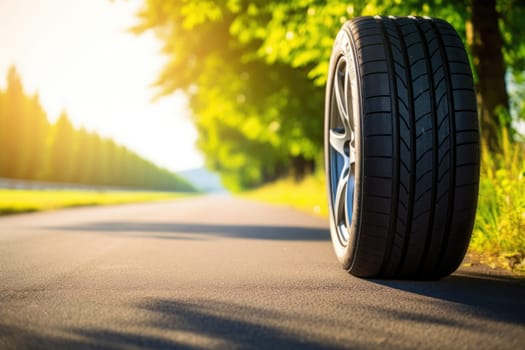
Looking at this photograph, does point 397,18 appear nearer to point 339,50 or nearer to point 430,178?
point 339,50

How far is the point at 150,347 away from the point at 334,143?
2.84m

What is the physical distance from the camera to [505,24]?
7.54 metres

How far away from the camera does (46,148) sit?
49688mm

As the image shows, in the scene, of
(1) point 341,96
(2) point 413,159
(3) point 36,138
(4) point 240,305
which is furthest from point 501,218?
(3) point 36,138

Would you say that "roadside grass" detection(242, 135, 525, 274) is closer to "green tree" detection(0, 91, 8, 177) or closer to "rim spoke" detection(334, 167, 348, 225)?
"rim spoke" detection(334, 167, 348, 225)

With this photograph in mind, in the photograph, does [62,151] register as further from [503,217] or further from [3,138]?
[503,217]

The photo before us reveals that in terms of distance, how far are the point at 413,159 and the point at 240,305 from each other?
1.32 metres

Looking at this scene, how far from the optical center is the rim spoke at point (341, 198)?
13.9ft

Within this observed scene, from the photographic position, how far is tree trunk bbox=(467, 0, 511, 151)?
672 centimetres

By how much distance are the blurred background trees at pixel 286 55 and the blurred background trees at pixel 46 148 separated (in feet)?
94.3

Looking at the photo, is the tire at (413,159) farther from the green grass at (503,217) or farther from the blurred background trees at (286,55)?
the blurred background trees at (286,55)

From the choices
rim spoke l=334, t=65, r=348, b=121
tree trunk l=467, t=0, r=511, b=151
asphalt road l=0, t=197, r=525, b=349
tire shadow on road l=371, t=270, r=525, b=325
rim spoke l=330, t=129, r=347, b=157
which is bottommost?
asphalt road l=0, t=197, r=525, b=349

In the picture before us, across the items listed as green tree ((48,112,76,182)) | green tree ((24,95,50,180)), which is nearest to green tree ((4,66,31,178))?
green tree ((24,95,50,180))

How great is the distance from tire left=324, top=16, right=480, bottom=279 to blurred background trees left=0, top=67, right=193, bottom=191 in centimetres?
4629
